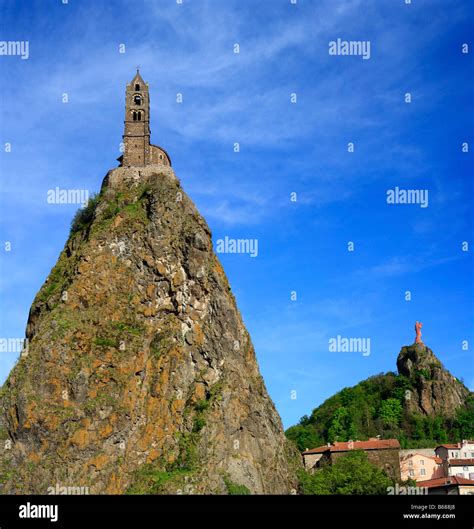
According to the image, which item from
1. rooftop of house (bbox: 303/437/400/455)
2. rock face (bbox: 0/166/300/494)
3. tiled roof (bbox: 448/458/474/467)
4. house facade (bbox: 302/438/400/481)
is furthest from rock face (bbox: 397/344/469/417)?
rock face (bbox: 0/166/300/494)

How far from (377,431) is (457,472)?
98.3 feet

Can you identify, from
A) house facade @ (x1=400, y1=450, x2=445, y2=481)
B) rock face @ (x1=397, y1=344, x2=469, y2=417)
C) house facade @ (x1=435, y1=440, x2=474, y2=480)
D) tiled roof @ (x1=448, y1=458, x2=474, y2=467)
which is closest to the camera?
house facade @ (x1=435, y1=440, x2=474, y2=480)

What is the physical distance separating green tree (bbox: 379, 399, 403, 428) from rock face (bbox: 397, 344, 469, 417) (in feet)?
6.31

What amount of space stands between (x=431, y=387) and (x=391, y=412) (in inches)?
347

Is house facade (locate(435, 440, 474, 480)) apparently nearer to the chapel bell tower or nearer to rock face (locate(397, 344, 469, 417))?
rock face (locate(397, 344, 469, 417))

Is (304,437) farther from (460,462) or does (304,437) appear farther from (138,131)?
(138,131)

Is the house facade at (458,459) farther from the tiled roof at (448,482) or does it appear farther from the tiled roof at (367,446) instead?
the tiled roof at (367,446)

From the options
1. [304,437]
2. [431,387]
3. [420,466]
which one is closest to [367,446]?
[420,466]

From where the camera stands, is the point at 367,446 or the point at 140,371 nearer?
the point at 140,371

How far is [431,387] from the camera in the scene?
392ft

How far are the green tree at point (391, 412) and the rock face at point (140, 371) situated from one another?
4365 cm

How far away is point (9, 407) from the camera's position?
62.2 m

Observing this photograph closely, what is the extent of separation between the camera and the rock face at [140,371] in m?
61.1

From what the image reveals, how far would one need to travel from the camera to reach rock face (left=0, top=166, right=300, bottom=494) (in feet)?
200
